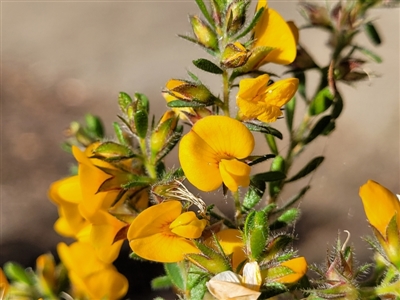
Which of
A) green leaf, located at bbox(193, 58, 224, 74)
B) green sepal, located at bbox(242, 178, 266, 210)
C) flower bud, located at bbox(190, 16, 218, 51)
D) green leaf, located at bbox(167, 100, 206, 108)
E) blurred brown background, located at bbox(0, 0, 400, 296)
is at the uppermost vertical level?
flower bud, located at bbox(190, 16, 218, 51)

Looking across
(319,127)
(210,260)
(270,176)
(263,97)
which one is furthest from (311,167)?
(210,260)

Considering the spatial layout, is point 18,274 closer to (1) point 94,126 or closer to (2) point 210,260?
(1) point 94,126

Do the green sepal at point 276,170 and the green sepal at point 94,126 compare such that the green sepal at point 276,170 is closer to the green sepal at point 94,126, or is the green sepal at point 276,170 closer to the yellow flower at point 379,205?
the yellow flower at point 379,205


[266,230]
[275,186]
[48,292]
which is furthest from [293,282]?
[48,292]

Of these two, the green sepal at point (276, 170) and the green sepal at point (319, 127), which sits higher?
the green sepal at point (319, 127)

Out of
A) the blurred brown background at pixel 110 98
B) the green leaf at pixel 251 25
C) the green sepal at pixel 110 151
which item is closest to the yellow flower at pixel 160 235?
the green sepal at pixel 110 151

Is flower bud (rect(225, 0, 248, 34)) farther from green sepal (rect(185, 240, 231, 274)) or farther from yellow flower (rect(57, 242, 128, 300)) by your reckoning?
yellow flower (rect(57, 242, 128, 300))

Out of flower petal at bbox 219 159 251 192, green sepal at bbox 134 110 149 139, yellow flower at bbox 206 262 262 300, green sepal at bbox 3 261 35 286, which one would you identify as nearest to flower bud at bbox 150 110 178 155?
green sepal at bbox 134 110 149 139
